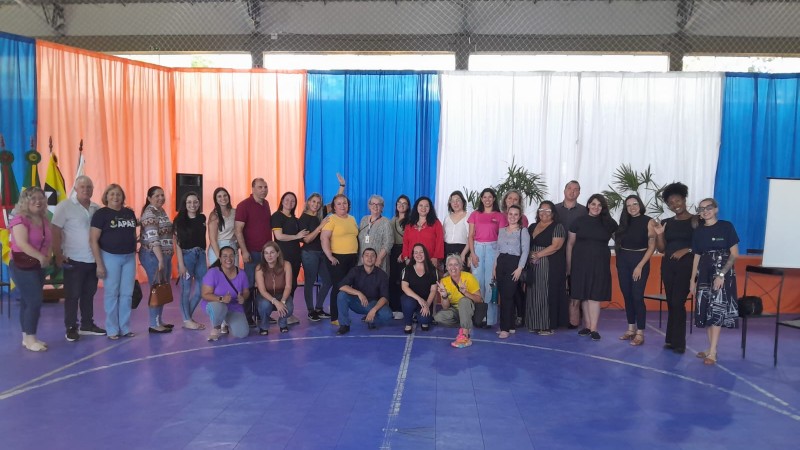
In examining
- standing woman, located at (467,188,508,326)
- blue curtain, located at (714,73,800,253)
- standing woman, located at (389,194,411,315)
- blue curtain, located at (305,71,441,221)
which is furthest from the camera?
blue curtain, located at (305,71,441,221)

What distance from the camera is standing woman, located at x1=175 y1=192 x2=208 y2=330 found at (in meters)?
5.71

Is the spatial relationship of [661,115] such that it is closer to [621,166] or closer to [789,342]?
[621,166]

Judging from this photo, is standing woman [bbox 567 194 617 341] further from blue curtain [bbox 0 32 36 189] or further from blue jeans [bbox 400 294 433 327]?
blue curtain [bbox 0 32 36 189]

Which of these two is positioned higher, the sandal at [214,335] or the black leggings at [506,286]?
the black leggings at [506,286]

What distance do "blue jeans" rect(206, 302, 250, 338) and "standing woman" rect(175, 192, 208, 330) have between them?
1.29 ft

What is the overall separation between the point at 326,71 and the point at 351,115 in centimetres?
80

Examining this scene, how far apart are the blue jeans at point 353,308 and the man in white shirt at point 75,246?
227cm

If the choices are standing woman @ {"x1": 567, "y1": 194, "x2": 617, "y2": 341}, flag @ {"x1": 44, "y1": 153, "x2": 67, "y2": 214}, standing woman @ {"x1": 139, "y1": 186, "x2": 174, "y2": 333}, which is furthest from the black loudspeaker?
standing woman @ {"x1": 567, "y1": 194, "x2": 617, "y2": 341}

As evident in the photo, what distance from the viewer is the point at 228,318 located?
18.5 feet

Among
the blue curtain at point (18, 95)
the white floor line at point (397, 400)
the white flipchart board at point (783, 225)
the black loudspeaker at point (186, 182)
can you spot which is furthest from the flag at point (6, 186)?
the white flipchart board at point (783, 225)

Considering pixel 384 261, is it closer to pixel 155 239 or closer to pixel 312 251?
pixel 312 251

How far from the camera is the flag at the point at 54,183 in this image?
23.8ft

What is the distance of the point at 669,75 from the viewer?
9266mm

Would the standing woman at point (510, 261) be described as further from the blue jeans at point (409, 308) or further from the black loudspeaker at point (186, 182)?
the black loudspeaker at point (186, 182)
